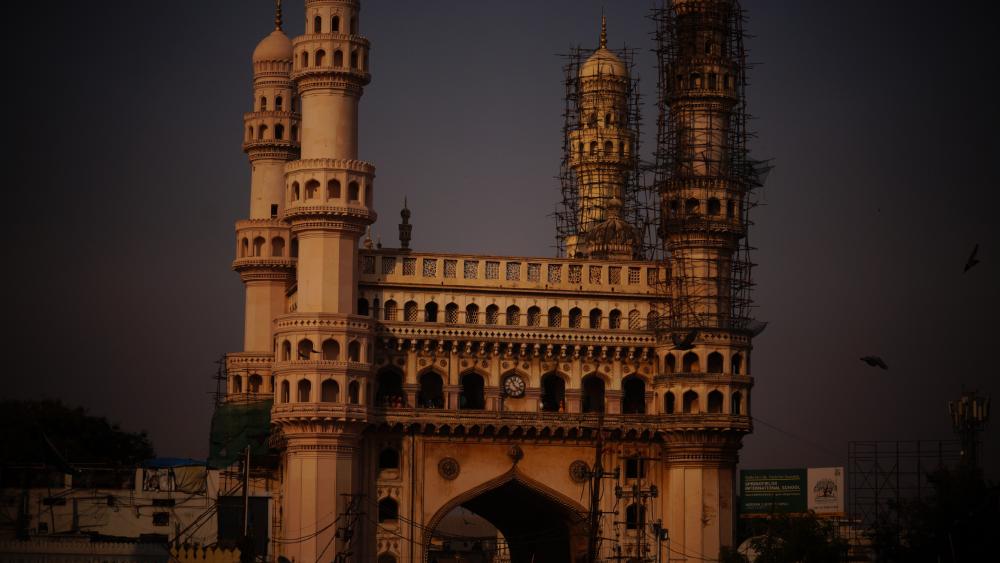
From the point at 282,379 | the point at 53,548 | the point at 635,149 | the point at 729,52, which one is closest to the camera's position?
the point at 53,548

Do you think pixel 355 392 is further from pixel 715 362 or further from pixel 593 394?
pixel 715 362

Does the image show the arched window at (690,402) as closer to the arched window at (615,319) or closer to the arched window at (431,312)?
the arched window at (615,319)

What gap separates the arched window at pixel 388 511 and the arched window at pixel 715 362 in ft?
35.1

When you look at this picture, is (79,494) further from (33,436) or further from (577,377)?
(577,377)

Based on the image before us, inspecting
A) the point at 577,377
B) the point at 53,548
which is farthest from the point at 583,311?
the point at 53,548

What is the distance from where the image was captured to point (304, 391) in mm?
63125

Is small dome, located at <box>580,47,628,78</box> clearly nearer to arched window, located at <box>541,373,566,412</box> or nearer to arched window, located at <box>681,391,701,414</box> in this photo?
arched window, located at <box>541,373,566,412</box>

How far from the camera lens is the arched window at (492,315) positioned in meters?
65.6

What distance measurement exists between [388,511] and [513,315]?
7.30 meters

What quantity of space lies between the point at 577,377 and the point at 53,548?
17.2 metres

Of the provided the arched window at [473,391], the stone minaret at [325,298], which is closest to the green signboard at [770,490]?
the arched window at [473,391]

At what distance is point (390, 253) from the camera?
6544cm

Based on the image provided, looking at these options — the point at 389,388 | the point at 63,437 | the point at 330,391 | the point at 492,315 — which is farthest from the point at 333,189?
the point at 63,437

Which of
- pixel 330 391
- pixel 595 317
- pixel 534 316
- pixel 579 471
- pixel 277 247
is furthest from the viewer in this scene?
pixel 277 247
